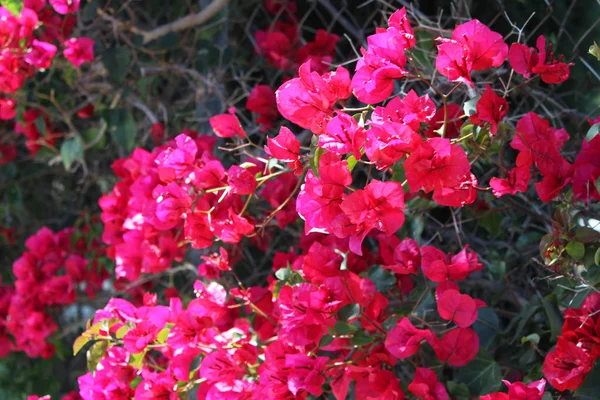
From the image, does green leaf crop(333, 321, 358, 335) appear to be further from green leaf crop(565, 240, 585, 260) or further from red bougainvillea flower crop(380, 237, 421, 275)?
green leaf crop(565, 240, 585, 260)

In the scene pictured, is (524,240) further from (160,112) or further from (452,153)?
(160,112)

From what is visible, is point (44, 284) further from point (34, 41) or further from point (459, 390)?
point (459, 390)

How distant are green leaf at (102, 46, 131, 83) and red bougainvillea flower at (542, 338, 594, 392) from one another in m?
0.99

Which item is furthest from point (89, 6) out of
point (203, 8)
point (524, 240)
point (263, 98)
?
point (524, 240)

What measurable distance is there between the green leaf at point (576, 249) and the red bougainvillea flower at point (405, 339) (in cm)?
19

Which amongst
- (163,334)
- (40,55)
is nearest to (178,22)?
(40,55)

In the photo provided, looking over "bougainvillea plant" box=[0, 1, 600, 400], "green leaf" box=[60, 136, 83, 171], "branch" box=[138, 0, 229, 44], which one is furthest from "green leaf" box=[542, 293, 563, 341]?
"green leaf" box=[60, 136, 83, 171]

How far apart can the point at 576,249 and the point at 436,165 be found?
0.22 metres

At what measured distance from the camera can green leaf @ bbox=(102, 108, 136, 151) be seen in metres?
1.54

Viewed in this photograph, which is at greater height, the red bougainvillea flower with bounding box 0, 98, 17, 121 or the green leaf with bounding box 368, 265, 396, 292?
the red bougainvillea flower with bounding box 0, 98, 17, 121

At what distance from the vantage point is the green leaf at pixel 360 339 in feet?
2.96

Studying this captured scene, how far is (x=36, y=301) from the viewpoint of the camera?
1600mm

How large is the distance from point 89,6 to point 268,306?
2.45ft

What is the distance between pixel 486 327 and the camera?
40.4 inches
